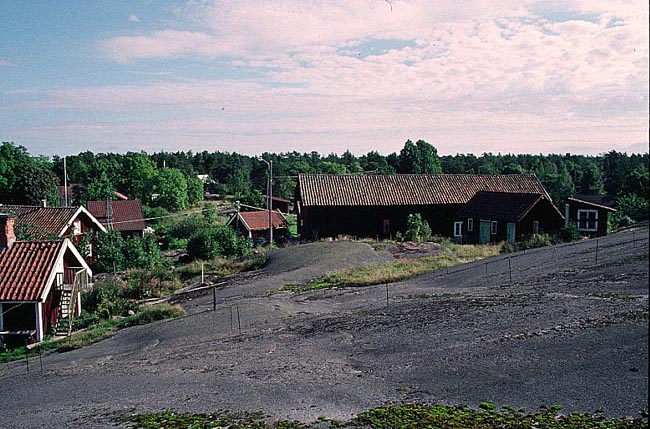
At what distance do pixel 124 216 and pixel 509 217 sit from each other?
88.2 ft

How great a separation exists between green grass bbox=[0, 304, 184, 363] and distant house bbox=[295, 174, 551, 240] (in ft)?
53.7

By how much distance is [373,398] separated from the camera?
8.73 metres

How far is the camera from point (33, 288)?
16.9 meters

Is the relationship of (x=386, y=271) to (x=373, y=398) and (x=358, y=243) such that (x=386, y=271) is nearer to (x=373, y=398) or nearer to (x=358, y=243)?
(x=358, y=243)

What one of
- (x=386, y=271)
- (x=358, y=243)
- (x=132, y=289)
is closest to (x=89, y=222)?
(x=132, y=289)

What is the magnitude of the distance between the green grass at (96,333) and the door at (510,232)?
18057 mm

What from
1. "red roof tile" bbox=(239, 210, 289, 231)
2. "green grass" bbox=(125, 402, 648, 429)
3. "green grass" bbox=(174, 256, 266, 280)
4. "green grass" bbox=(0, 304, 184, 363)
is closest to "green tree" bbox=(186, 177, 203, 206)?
"red roof tile" bbox=(239, 210, 289, 231)

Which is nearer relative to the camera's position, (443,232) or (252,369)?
(252,369)

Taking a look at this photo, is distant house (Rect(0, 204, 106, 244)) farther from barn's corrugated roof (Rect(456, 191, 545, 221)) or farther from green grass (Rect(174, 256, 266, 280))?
barn's corrugated roof (Rect(456, 191, 545, 221))

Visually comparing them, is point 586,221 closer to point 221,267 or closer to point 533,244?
point 533,244

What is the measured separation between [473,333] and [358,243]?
17.0 meters

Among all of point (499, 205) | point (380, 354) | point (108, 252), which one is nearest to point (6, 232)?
point (108, 252)

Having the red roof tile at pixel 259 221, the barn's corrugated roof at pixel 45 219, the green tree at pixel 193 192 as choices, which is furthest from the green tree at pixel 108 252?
the green tree at pixel 193 192

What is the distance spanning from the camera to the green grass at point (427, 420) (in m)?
7.24
